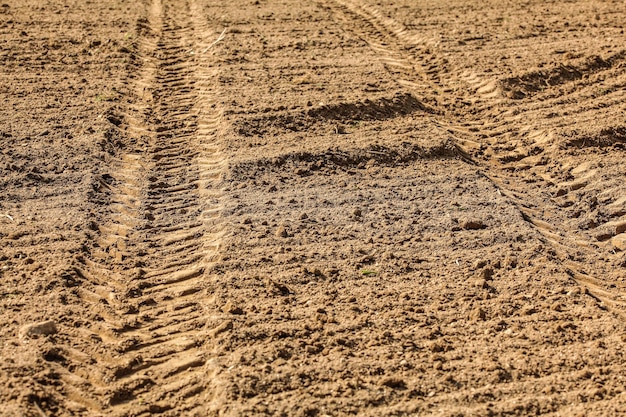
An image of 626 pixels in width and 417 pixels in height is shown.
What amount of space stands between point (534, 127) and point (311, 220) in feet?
10.0

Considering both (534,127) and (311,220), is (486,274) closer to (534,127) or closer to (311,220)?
(311,220)

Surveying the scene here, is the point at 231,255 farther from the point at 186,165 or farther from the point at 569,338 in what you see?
the point at 569,338

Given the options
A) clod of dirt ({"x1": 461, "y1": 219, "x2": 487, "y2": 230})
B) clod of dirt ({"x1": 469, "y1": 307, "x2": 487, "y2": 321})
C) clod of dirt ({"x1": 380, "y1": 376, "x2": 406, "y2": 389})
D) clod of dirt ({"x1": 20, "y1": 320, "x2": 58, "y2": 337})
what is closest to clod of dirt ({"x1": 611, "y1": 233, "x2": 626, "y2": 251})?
clod of dirt ({"x1": 461, "y1": 219, "x2": 487, "y2": 230})

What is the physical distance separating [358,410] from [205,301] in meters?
1.48

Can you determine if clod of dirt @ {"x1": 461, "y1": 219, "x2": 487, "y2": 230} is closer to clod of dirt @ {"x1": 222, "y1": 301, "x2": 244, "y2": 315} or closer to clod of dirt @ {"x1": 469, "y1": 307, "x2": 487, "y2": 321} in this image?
clod of dirt @ {"x1": 469, "y1": 307, "x2": 487, "y2": 321}

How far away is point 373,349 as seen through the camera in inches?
187

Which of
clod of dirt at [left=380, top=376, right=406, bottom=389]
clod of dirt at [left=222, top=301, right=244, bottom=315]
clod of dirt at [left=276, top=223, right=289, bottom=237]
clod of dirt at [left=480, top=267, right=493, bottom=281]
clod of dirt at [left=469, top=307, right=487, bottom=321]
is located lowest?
clod of dirt at [left=380, top=376, right=406, bottom=389]

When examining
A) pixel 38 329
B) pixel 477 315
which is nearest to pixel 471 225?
pixel 477 315

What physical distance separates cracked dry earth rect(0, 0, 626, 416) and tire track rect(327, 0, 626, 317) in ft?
0.10

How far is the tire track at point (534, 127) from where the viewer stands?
619cm

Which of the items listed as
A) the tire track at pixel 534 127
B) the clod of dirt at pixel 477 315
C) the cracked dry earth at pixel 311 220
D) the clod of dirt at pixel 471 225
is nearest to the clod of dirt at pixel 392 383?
the cracked dry earth at pixel 311 220

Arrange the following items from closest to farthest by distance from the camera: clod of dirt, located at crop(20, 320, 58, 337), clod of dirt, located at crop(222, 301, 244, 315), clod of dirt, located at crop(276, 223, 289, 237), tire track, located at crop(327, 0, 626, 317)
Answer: clod of dirt, located at crop(20, 320, 58, 337) → clod of dirt, located at crop(222, 301, 244, 315) → clod of dirt, located at crop(276, 223, 289, 237) → tire track, located at crop(327, 0, 626, 317)

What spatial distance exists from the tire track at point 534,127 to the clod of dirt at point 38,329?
3723 millimetres

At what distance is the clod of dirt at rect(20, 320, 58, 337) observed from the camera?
468 centimetres
